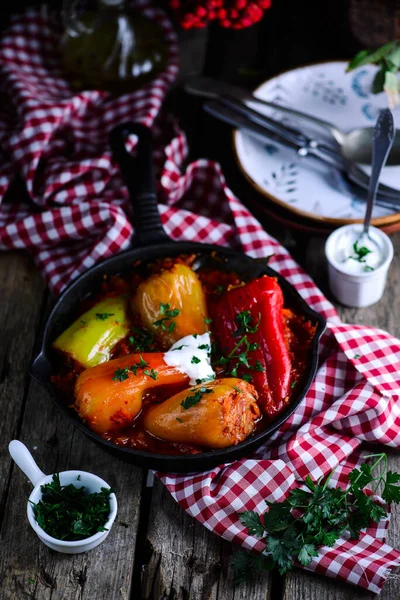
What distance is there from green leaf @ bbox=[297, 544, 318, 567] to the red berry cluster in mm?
1983

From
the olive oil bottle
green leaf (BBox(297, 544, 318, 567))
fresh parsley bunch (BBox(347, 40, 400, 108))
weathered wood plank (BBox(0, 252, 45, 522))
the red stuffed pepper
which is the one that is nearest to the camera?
green leaf (BBox(297, 544, 318, 567))

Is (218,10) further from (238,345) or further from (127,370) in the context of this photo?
(127,370)

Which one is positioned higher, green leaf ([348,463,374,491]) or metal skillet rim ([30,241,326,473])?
metal skillet rim ([30,241,326,473])

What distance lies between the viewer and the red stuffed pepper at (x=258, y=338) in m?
2.40

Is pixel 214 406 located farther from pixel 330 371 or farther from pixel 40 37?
pixel 40 37

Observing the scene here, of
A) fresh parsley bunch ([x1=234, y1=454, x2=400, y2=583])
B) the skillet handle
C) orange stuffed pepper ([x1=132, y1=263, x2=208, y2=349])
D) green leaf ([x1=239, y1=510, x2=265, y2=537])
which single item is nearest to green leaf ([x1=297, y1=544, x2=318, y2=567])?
fresh parsley bunch ([x1=234, y1=454, x2=400, y2=583])

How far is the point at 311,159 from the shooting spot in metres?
3.24

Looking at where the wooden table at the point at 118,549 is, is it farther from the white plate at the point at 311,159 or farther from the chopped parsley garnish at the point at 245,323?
the white plate at the point at 311,159

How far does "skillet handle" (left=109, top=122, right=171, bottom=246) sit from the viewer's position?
2824mm

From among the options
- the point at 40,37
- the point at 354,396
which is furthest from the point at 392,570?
the point at 40,37

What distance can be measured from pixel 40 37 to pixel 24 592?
2.39m

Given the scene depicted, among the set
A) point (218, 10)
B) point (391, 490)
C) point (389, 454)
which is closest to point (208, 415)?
point (391, 490)

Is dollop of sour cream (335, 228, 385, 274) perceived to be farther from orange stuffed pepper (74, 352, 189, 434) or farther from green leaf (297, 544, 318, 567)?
green leaf (297, 544, 318, 567)

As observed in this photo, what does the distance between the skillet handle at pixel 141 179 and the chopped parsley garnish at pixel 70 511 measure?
0.91m
